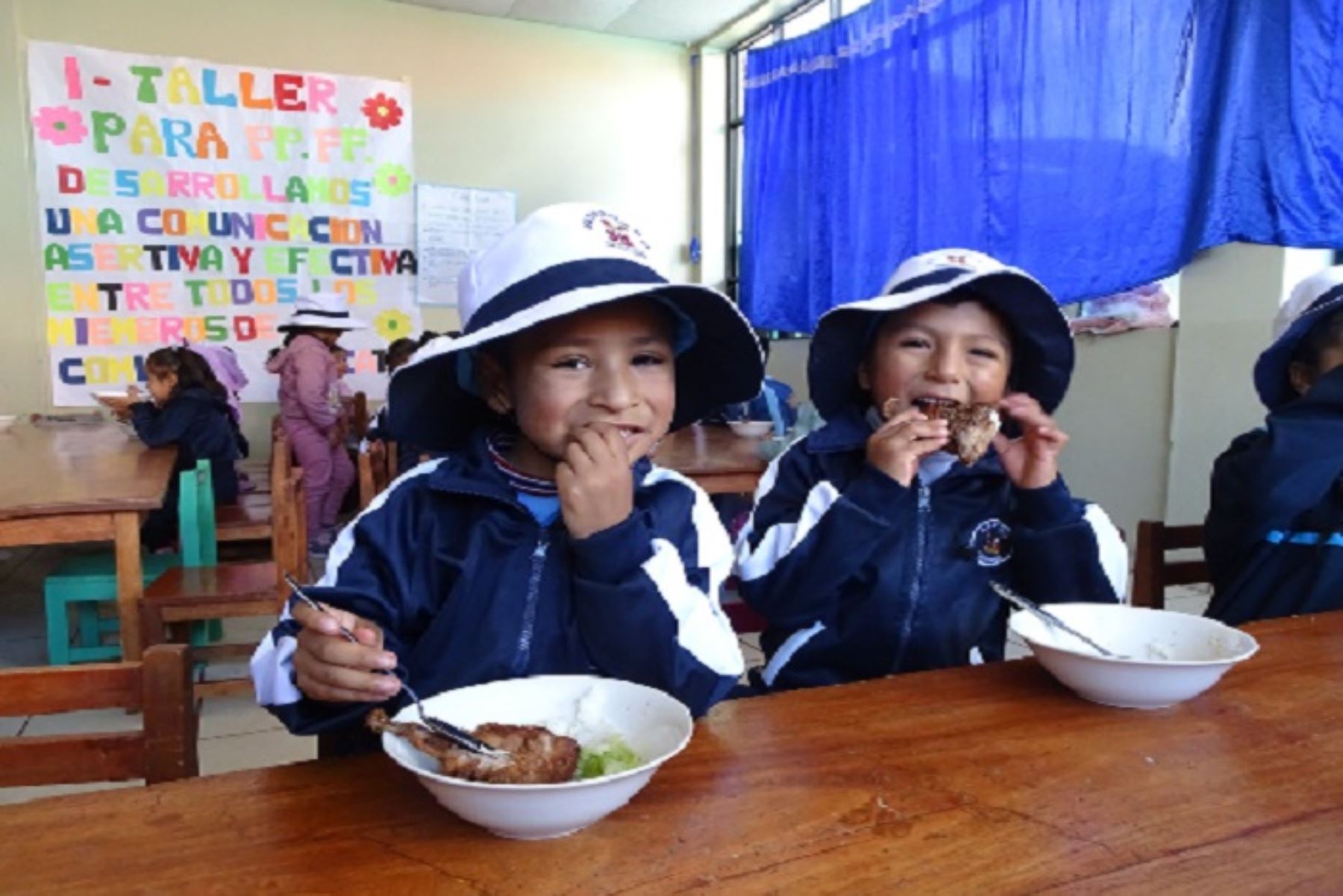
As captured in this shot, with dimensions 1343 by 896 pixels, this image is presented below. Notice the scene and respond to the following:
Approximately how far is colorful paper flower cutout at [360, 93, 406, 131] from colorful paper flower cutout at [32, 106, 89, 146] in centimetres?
169

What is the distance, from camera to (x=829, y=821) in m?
0.72

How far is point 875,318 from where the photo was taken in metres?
1.49

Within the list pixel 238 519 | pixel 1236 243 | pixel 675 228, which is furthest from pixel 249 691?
pixel 675 228

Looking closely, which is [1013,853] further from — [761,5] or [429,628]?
[761,5]

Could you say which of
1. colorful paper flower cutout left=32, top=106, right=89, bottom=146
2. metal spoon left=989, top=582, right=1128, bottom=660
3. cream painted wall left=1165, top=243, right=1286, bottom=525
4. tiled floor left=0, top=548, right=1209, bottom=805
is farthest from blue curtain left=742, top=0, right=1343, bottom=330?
colorful paper flower cutout left=32, top=106, right=89, bottom=146

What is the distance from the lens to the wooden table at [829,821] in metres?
0.64

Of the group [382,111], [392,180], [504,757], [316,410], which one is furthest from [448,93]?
[504,757]

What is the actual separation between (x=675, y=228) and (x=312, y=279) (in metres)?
2.74

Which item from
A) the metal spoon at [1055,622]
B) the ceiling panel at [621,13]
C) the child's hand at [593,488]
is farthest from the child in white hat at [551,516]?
the ceiling panel at [621,13]

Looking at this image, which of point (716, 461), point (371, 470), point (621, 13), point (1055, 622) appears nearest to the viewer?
point (1055, 622)

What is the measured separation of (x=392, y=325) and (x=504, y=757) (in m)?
6.18

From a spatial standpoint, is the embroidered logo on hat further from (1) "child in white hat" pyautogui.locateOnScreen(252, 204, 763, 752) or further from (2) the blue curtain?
(2) the blue curtain

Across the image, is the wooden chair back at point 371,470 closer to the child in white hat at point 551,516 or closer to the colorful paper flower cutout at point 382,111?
the child in white hat at point 551,516

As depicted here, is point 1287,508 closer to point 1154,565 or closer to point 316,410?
point 1154,565
